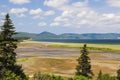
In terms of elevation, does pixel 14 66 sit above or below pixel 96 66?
above

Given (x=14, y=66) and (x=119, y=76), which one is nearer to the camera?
(x=14, y=66)

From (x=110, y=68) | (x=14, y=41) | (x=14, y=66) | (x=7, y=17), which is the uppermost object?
(x=7, y=17)

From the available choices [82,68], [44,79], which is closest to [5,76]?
[44,79]

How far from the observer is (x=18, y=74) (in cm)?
2933

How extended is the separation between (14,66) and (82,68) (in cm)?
2581

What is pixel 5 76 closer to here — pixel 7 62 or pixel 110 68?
pixel 7 62

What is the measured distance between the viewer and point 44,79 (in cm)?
5094

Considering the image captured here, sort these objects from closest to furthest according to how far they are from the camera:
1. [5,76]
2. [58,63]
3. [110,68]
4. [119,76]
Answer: [5,76] → [119,76] → [110,68] → [58,63]

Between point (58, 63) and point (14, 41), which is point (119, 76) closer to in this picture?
point (14, 41)

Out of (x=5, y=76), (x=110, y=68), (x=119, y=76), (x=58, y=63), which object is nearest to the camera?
(x=5, y=76)

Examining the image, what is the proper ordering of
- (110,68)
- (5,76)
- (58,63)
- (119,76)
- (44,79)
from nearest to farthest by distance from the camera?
(5,76) < (119,76) < (44,79) < (110,68) < (58,63)

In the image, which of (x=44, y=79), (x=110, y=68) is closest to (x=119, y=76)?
(x=44, y=79)

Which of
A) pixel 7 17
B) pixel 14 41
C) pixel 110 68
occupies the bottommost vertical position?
pixel 110 68

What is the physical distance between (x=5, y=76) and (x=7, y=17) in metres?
5.61
